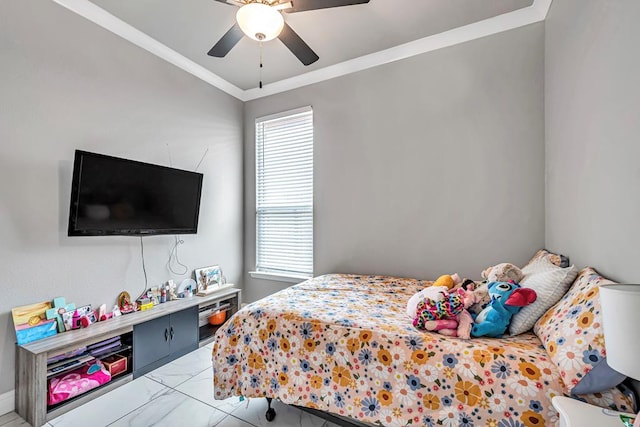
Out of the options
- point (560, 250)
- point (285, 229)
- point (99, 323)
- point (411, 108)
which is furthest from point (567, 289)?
point (99, 323)

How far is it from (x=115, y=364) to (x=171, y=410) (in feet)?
2.07

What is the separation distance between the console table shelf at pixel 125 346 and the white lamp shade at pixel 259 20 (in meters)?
2.28

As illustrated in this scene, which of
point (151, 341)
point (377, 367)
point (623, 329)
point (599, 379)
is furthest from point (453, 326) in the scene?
point (151, 341)

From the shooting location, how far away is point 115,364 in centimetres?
215

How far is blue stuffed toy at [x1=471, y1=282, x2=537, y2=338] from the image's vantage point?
4.64ft

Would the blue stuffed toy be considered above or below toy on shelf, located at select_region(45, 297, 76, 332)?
above

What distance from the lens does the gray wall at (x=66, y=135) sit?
6.23ft

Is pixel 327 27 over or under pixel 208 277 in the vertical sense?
over

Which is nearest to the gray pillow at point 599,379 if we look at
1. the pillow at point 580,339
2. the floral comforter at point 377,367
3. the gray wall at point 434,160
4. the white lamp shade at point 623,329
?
the pillow at point 580,339

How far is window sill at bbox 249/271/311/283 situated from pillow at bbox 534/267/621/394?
95.1 inches

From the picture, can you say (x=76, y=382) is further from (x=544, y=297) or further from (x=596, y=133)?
(x=596, y=133)

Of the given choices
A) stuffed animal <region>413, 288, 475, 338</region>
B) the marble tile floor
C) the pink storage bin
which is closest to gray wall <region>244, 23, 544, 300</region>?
stuffed animal <region>413, 288, 475, 338</region>

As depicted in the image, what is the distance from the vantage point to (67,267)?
7.08 ft

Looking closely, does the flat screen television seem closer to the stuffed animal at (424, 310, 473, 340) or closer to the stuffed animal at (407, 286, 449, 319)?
the stuffed animal at (407, 286, 449, 319)
